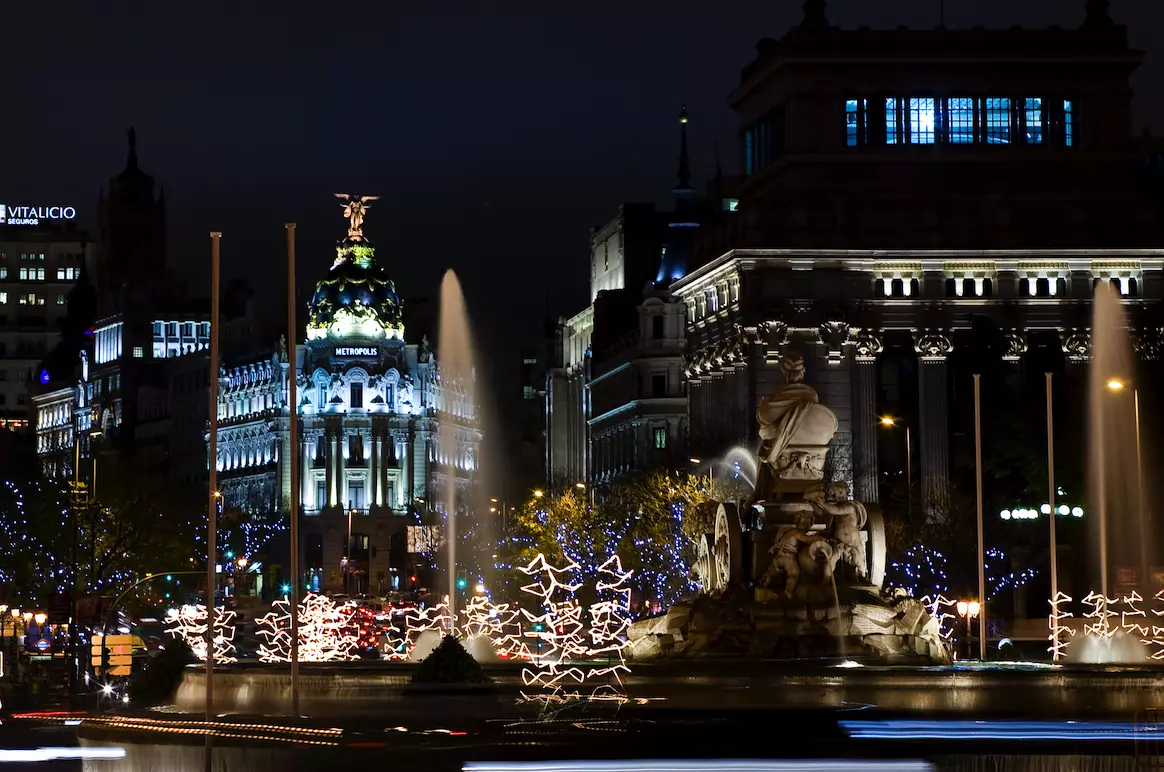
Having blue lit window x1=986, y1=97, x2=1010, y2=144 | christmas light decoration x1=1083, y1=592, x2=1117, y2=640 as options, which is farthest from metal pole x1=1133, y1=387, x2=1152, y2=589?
blue lit window x1=986, y1=97, x2=1010, y2=144

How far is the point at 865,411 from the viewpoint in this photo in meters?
126

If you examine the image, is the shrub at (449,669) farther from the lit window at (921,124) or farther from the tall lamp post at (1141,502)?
the lit window at (921,124)

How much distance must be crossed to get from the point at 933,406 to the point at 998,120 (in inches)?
834

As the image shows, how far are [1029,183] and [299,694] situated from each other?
10360 centimetres

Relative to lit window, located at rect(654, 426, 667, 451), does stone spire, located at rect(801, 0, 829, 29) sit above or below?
above

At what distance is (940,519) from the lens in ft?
360

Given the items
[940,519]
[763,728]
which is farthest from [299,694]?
[940,519]

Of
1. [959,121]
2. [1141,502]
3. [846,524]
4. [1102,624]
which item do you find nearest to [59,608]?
[846,524]

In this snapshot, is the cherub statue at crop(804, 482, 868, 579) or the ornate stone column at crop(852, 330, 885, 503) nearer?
the cherub statue at crop(804, 482, 868, 579)

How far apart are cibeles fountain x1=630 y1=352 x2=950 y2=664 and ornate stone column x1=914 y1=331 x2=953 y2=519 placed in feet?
249

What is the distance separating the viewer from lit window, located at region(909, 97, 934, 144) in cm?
13800

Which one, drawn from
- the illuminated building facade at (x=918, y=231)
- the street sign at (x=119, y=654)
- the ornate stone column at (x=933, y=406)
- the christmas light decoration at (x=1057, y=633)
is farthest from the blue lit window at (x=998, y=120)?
Result: the street sign at (x=119, y=654)

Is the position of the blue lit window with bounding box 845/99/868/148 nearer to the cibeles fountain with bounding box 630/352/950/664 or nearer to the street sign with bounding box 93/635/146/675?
the street sign with bounding box 93/635/146/675

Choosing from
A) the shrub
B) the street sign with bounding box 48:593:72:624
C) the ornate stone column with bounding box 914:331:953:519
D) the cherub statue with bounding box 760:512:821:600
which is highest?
the ornate stone column with bounding box 914:331:953:519
